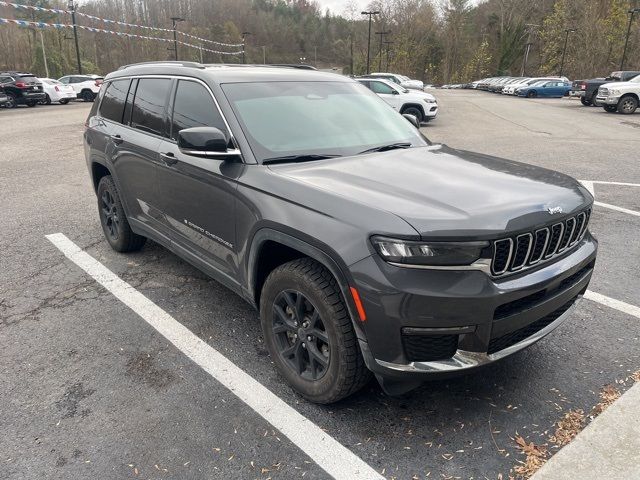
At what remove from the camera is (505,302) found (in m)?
2.27

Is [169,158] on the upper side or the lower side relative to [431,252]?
upper

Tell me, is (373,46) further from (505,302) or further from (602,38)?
(505,302)

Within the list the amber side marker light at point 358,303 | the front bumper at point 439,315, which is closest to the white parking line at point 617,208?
the front bumper at point 439,315

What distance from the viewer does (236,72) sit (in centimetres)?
359

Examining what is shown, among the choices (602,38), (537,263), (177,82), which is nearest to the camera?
(537,263)

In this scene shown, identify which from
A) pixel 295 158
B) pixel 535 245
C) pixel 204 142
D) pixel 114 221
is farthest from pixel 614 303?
pixel 114 221

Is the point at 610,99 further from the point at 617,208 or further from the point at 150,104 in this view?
the point at 150,104

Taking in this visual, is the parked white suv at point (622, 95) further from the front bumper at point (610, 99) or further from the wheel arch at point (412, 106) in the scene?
the wheel arch at point (412, 106)

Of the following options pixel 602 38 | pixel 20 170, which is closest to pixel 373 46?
pixel 602 38

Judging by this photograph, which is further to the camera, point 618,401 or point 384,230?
point 618,401

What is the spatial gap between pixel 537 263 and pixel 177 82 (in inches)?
112

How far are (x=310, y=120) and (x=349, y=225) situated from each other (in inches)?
52.2

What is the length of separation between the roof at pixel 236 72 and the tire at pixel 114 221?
3.85ft

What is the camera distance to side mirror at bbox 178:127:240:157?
9.57 feet
